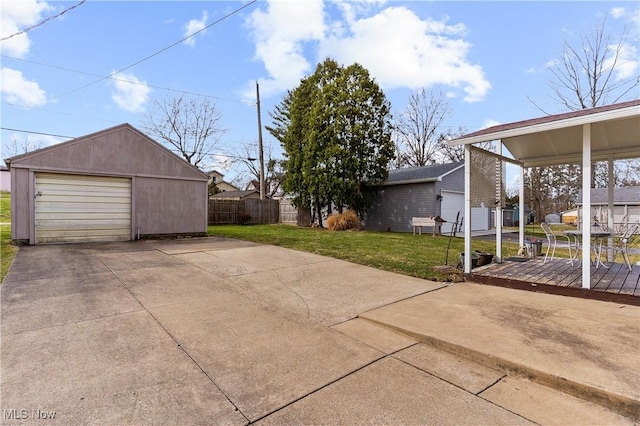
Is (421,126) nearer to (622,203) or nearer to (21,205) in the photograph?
(622,203)

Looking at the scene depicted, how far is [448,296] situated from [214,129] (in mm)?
23748

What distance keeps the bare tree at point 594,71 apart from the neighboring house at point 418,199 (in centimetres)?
622

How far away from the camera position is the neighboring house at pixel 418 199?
15.0 metres

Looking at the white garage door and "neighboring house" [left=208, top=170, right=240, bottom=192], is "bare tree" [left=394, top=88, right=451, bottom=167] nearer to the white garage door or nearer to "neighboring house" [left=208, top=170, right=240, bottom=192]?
the white garage door

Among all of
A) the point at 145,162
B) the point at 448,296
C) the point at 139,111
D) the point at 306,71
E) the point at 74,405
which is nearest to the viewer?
the point at 74,405

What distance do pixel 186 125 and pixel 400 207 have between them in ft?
57.0

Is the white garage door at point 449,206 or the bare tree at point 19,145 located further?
the bare tree at point 19,145

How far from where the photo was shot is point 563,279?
501 centimetres

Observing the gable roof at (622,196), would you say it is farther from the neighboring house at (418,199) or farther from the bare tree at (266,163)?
the bare tree at (266,163)

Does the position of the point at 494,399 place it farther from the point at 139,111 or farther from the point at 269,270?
the point at 139,111

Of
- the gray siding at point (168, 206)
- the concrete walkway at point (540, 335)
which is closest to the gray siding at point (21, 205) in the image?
the gray siding at point (168, 206)

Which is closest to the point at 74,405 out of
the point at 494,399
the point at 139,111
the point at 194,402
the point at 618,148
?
the point at 194,402

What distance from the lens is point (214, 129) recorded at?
24688mm

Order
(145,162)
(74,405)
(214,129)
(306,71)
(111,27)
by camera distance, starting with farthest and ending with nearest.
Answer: (214,129)
(306,71)
(145,162)
(111,27)
(74,405)
